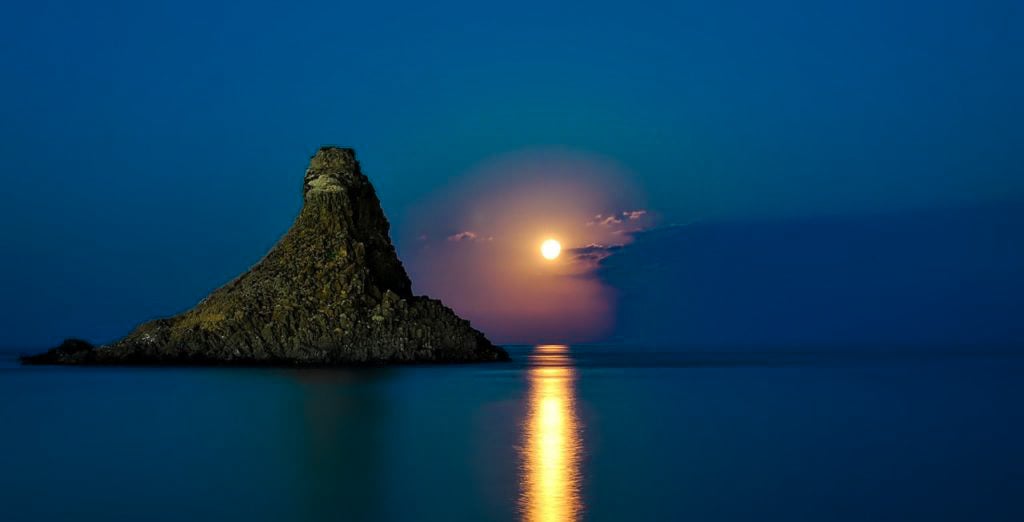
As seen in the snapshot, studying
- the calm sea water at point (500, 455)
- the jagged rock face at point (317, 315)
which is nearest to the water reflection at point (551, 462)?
the calm sea water at point (500, 455)

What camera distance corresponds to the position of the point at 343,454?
108 feet

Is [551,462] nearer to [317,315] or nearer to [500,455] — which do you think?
[500,455]

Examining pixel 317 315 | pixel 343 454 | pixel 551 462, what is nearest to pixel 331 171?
pixel 317 315

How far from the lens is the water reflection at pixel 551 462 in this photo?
74.5 feet

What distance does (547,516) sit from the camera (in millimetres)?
21781

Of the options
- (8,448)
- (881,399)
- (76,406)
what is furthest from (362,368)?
(8,448)

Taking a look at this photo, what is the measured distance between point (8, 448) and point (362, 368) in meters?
59.8

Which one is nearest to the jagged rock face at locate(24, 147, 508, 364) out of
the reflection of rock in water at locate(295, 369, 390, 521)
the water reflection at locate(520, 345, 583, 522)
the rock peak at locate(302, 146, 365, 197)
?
the rock peak at locate(302, 146, 365, 197)

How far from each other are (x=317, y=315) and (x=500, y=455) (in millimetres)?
73006

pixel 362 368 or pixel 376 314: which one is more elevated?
pixel 376 314

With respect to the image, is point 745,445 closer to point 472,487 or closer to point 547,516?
point 472,487

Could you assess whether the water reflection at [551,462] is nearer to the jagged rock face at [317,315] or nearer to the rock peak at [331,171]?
the jagged rock face at [317,315]

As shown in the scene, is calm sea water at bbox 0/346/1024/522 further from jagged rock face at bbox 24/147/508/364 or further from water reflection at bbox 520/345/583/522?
jagged rock face at bbox 24/147/508/364

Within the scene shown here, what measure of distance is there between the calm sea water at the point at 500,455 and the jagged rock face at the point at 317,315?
3456 cm
